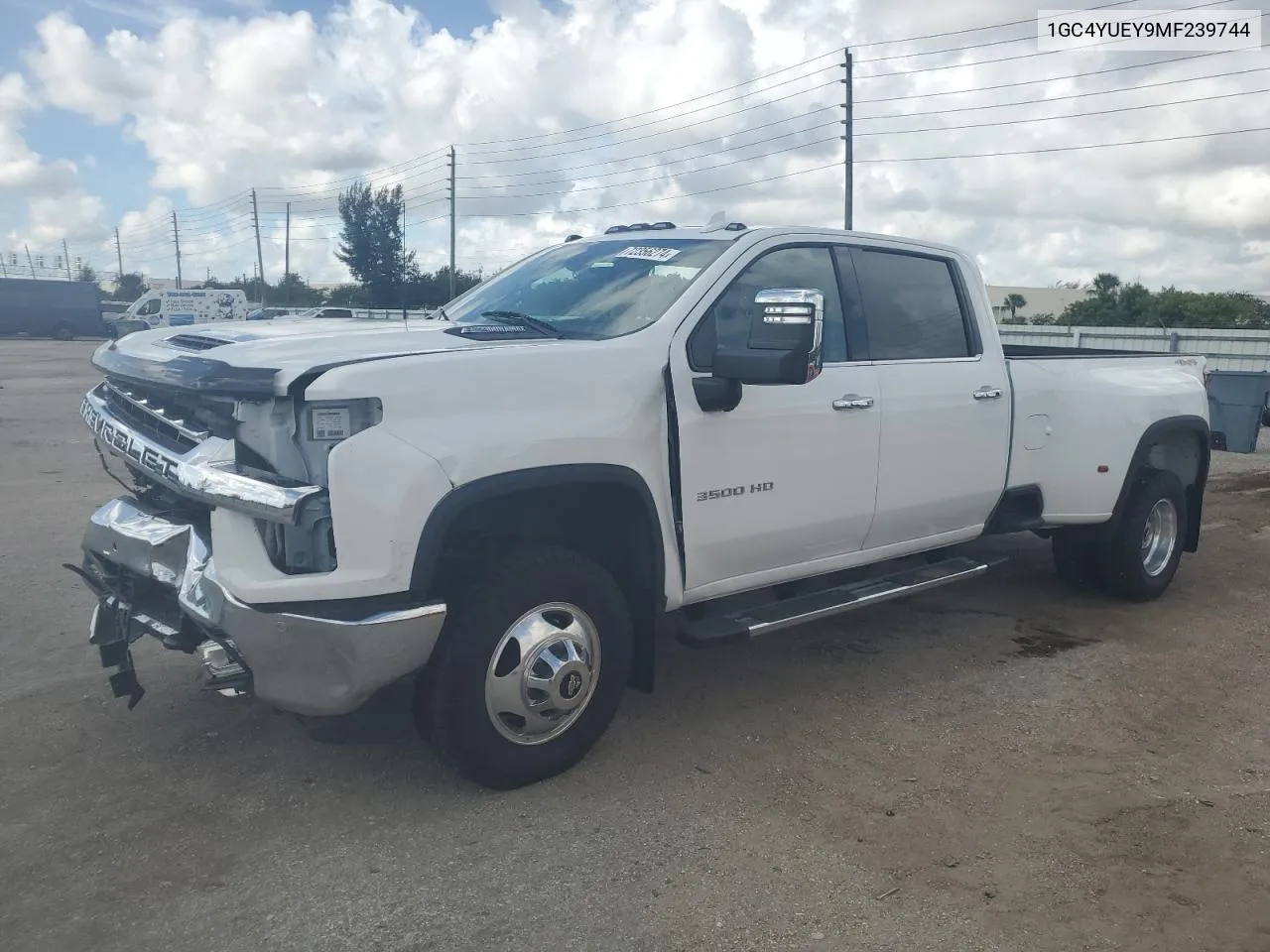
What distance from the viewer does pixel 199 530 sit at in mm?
3465

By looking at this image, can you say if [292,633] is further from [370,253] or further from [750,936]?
[370,253]

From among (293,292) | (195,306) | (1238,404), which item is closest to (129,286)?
(293,292)

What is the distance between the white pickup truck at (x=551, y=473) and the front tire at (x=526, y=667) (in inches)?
0.4

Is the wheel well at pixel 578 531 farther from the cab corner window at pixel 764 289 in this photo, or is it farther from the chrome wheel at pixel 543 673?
the cab corner window at pixel 764 289

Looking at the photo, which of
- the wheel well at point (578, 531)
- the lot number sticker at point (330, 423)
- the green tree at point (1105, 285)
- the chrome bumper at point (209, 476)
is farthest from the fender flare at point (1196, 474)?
the green tree at point (1105, 285)

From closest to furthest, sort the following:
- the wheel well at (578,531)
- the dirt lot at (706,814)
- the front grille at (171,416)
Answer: the dirt lot at (706,814), the front grille at (171,416), the wheel well at (578,531)

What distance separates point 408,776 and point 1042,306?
212 ft

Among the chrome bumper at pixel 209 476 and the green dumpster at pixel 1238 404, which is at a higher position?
the chrome bumper at pixel 209 476

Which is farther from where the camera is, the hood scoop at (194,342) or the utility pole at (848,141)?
the utility pole at (848,141)

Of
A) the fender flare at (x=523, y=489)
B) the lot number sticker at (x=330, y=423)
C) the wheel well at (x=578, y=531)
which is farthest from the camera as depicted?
the wheel well at (x=578, y=531)

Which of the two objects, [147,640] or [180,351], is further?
[147,640]

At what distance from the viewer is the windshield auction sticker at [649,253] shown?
14.5 ft

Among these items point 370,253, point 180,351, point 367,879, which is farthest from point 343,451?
point 370,253

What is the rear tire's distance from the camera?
6109 mm
